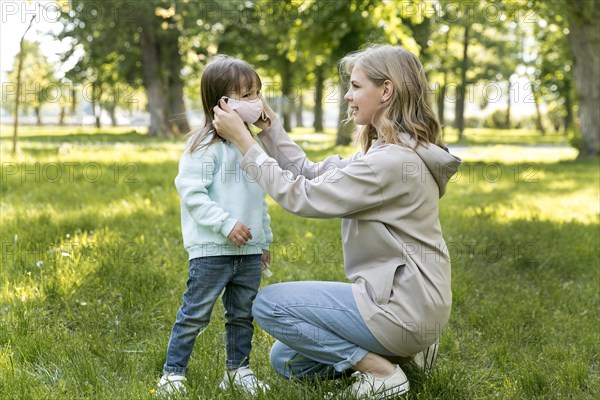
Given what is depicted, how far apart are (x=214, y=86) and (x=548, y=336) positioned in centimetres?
259

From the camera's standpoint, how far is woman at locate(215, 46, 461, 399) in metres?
2.77

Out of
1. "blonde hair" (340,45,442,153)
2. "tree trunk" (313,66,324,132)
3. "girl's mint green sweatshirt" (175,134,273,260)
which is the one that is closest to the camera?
"blonde hair" (340,45,442,153)

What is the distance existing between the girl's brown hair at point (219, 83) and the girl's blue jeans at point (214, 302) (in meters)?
0.57

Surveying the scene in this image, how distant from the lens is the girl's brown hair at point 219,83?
3094mm

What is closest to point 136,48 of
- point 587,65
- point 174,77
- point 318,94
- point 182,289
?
point 174,77

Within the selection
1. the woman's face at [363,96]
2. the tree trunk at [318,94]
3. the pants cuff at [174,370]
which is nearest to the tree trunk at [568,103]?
the tree trunk at [318,94]

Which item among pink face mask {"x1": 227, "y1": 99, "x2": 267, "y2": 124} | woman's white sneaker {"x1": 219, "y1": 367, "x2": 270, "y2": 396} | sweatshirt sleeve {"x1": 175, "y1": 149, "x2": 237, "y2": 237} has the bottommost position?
woman's white sneaker {"x1": 219, "y1": 367, "x2": 270, "y2": 396}

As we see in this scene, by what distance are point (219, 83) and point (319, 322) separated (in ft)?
3.90

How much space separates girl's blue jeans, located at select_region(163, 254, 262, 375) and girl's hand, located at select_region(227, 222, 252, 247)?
174mm

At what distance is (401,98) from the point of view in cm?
290

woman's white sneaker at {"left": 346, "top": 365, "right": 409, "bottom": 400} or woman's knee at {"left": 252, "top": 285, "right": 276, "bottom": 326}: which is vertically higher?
woman's knee at {"left": 252, "top": 285, "right": 276, "bottom": 326}

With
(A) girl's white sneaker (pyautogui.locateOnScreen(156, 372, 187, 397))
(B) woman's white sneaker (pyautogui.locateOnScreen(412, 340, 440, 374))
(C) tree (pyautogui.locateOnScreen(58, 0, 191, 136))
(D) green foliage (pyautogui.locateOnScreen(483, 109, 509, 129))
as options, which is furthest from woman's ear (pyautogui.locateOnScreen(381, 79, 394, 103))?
(D) green foliage (pyautogui.locateOnScreen(483, 109, 509, 129))

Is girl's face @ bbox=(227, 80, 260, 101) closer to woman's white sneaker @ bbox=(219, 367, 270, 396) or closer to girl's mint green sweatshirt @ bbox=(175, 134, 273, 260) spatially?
girl's mint green sweatshirt @ bbox=(175, 134, 273, 260)

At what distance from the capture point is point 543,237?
6.59 metres
